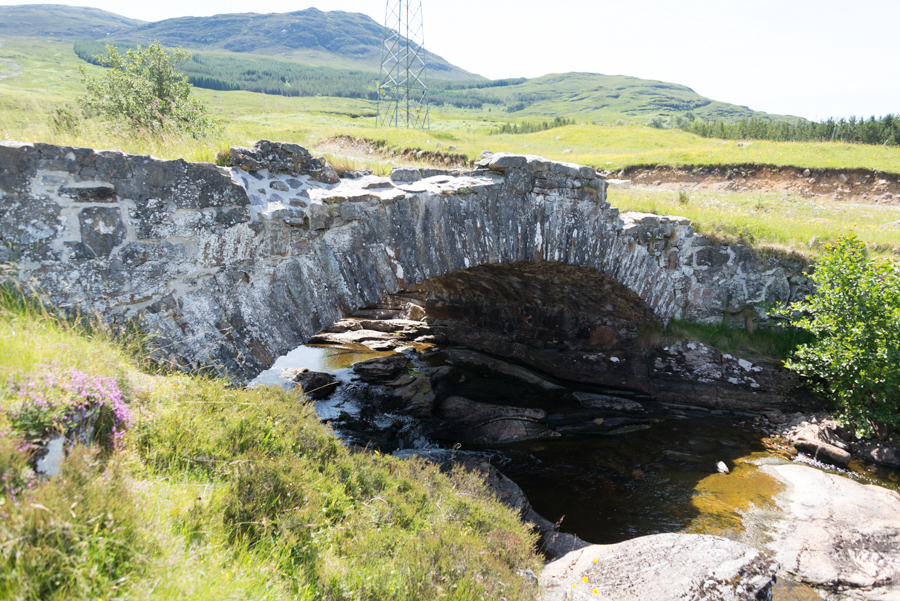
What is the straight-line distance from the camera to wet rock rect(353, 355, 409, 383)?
34.5 feet

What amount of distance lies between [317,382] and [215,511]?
759 cm

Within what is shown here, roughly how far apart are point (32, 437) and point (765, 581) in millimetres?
5441

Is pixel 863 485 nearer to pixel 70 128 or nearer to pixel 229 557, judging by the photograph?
pixel 229 557

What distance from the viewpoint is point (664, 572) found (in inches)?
173

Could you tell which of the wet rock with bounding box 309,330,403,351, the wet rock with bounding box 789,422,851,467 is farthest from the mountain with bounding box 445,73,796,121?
the wet rock with bounding box 789,422,851,467

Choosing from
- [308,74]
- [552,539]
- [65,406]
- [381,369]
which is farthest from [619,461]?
[308,74]

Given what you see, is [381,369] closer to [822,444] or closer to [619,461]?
[619,461]

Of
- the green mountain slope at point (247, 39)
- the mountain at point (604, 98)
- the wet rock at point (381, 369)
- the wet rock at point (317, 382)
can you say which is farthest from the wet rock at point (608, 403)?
the green mountain slope at point (247, 39)

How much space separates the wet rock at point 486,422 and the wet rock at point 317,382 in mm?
2345

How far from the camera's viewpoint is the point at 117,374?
293 cm

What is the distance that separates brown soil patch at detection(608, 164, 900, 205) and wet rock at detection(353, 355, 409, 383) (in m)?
12.4

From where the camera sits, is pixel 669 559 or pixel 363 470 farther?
pixel 669 559

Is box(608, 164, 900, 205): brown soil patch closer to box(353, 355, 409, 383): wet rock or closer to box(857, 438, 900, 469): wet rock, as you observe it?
box(857, 438, 900, 469): wet rock

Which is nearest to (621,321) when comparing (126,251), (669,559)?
(669,559)
